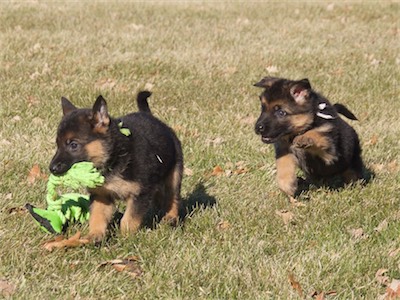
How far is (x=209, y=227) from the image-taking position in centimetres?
579

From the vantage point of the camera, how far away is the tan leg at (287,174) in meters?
6.59

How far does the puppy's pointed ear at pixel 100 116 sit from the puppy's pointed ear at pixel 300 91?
2.09 metres

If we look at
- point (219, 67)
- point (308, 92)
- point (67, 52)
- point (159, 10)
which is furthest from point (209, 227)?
point (159, 10)

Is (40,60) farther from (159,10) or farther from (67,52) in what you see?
(159,10)

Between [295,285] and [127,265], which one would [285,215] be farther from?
[127,265]

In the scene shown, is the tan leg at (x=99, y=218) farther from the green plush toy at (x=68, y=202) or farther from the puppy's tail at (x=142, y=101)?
the puppy's tail at (x=142, y=101)

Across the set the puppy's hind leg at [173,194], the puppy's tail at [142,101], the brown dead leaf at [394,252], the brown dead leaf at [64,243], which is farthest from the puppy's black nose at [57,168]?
the brown dead leaf at [394,252]

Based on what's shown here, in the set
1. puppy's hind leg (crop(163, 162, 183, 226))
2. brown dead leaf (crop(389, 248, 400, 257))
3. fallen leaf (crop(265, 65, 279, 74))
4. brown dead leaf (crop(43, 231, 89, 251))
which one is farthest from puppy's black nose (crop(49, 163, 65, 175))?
fallen leaf (crop(265, 65, 279, 74))

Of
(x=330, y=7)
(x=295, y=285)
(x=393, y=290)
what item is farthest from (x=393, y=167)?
(x=330, y=7)

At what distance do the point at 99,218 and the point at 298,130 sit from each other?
2230 millimetres

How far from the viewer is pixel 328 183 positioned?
7227 mm

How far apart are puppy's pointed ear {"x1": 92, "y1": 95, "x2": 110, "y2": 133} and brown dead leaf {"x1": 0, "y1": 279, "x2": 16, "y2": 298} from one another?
4.53ft

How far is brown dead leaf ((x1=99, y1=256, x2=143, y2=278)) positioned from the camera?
492 centimetres

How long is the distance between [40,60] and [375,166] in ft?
23.7
